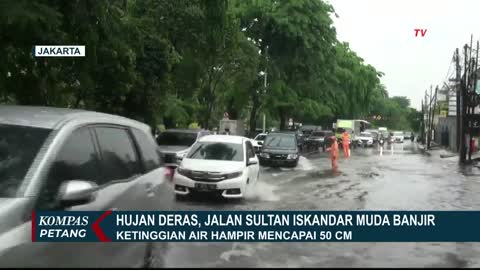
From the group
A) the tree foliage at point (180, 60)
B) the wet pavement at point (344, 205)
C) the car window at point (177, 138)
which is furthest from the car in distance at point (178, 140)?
the wet pavement at point (344, 205)

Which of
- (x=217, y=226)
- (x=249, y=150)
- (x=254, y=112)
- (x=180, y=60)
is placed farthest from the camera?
(x=254, y=112)

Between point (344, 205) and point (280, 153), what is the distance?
1320 centimetres

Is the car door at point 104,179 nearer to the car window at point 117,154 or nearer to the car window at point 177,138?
the car window at point 117,154

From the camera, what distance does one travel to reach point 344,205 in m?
14.4

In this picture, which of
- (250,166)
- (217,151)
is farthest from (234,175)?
(217,151)

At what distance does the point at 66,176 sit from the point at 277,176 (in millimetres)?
18673

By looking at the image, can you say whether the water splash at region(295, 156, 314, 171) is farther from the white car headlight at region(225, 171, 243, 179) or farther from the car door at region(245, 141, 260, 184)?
the white car headlight at region(225, 171, 243, 179)

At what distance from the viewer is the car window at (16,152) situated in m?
3.97

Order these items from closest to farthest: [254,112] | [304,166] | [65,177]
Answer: [65,177] → [304,166] → [254,112]

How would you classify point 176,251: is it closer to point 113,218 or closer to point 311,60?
point 113,218

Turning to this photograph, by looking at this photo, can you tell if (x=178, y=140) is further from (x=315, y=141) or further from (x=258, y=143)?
(x=315, y=141)

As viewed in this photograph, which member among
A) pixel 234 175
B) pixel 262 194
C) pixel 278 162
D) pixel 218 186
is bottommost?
pixel 262 194

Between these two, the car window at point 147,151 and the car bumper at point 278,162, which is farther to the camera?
the car bumper at point 278,162

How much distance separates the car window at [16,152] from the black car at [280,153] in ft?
76.5
